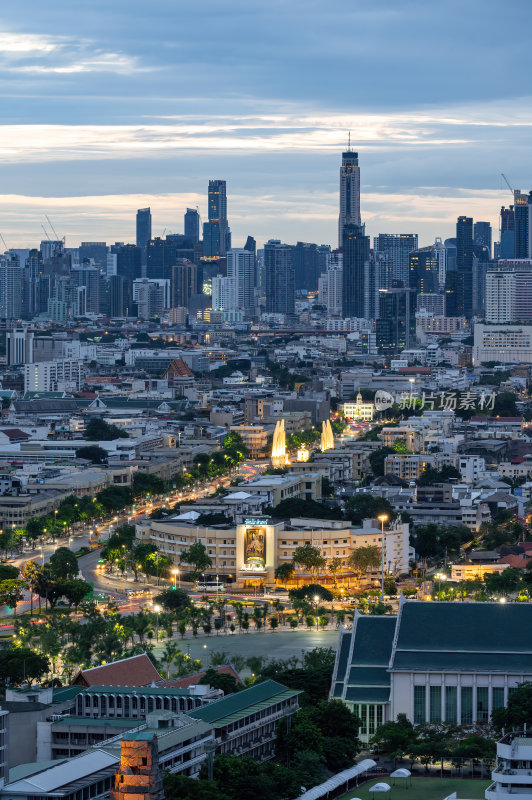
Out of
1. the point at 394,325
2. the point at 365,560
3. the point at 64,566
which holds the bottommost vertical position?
the point at 365,560

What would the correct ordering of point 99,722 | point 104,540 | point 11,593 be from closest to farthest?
point 99,722 < point 11,593 < point 104,540

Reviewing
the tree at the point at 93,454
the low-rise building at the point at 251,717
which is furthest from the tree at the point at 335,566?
the tree at the point at 93,454

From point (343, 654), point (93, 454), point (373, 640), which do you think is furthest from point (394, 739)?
point (93, 454)

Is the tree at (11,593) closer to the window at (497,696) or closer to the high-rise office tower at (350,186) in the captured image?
the window at (497,696)

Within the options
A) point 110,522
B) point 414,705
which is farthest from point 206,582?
point 414,705

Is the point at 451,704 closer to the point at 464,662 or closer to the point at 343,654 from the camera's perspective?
the point at 464,662

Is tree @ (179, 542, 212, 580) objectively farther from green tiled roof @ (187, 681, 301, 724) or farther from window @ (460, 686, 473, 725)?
green tiled roof @ (187, 681, 301, 724)

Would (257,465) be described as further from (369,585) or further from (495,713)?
(495,713)

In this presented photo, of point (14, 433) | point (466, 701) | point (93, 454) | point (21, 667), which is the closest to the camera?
point (466, 701)

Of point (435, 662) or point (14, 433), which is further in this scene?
point (14, 433)
